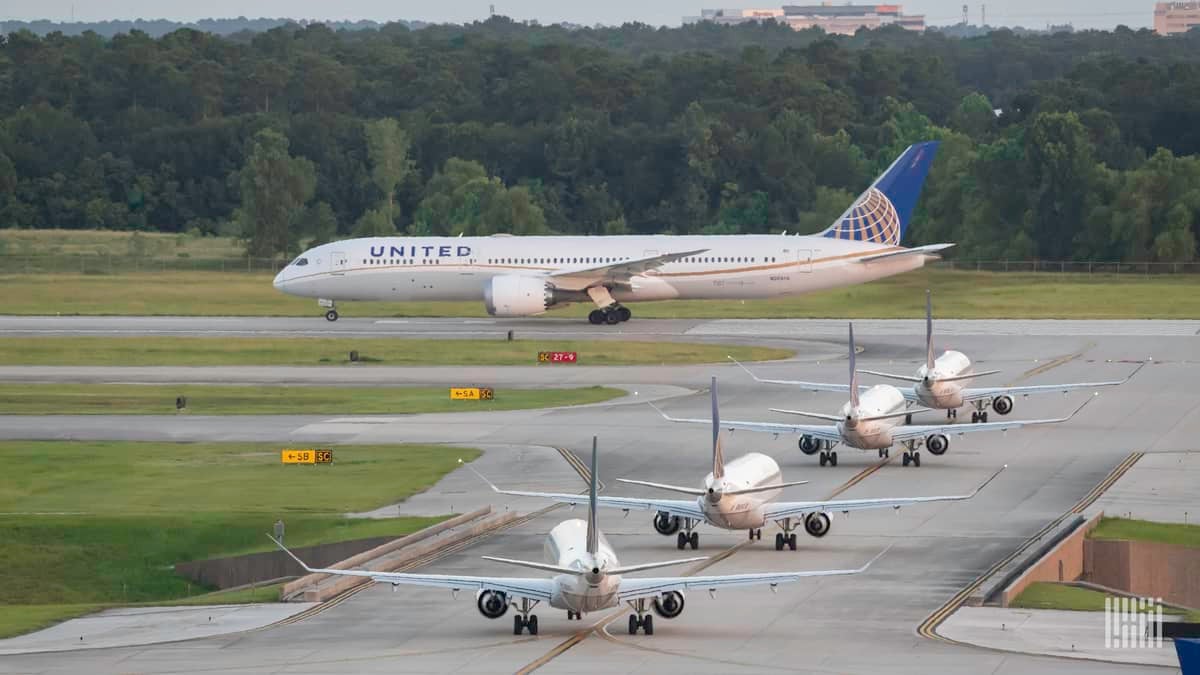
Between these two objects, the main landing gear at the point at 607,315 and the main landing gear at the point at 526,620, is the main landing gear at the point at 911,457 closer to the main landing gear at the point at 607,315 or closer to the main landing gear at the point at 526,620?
the main landing gear at the point at 526,620

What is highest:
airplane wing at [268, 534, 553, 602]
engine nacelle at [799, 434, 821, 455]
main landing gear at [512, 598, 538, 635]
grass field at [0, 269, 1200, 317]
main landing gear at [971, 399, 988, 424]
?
airplane wing at [268, 534, 553, 602]

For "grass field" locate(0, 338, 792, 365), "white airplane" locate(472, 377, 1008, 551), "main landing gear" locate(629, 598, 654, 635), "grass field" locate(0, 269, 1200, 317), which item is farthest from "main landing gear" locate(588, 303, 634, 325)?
"main landing gear" locate(629, 598, 654, 635)

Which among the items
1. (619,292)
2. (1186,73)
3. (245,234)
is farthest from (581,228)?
(619,292)

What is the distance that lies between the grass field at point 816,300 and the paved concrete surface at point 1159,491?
51.8 meters

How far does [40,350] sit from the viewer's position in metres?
91.1

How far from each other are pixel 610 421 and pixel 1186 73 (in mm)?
140293

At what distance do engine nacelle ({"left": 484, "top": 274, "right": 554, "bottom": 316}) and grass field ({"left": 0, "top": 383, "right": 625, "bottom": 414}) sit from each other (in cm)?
2271

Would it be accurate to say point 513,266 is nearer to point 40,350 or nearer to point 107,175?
point 40,350

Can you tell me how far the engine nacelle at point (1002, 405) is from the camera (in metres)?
65.4

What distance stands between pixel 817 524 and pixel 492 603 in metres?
11.9

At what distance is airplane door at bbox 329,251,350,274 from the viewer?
103000 millimetres

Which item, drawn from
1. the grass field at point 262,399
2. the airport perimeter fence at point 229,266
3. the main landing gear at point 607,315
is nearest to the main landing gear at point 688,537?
the grass field at point 262,399

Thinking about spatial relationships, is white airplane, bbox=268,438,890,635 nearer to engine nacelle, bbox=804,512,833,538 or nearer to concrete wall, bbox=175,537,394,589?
engine nacelle, bbox=804,512,833,538

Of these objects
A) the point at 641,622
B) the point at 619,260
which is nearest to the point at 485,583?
the point at 641,622
